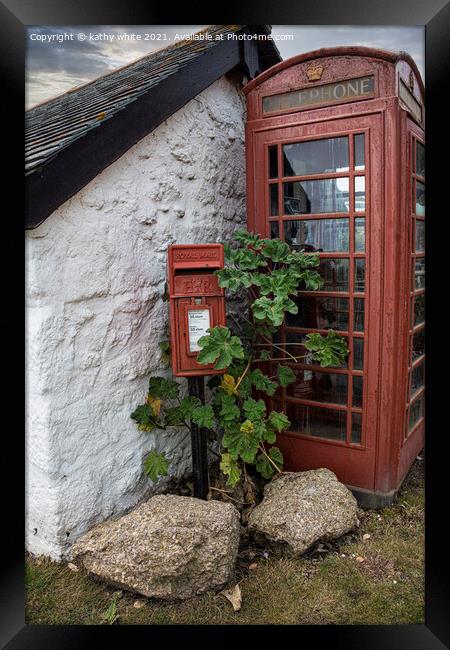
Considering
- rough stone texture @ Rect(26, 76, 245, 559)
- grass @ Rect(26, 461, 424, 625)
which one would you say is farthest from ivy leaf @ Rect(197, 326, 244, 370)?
grass @ Rect(26, 461, 424, 625)

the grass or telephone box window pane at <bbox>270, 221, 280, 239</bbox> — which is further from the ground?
telephone box window pane at <bbox>270, 221, 280, 239</bbox>

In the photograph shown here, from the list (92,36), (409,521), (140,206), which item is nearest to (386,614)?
(409,521)

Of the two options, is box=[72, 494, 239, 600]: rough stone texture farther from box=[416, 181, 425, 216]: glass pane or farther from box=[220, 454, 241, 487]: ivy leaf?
box=[416, 181, 425, 216]: glass pane

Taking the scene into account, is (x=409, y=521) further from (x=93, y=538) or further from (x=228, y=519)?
(x=93, y=538)

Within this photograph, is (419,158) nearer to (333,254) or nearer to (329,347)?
(333,254)

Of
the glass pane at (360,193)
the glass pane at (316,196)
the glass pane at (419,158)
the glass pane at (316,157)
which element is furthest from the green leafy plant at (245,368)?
the glass pane at (419,158)

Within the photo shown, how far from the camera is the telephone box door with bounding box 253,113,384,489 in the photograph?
335 cm

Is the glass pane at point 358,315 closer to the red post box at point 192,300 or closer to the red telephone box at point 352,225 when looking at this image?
the red telephone box at point 352,225

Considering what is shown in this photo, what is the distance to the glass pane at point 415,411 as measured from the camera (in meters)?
3.86

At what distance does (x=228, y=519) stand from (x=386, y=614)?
94 centimetres

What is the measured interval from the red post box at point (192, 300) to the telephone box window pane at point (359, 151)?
1.03 meters

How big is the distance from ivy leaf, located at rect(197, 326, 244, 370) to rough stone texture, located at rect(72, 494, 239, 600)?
2.70 ft

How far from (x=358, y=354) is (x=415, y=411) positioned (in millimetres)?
819

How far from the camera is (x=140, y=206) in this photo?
3.35 metres
